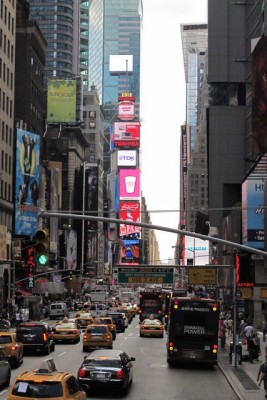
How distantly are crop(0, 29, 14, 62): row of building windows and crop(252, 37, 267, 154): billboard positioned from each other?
1738 inches

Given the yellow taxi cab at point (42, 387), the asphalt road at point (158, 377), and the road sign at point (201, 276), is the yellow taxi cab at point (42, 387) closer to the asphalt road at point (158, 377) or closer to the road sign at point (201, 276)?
the asphalt road at point (158, 377)

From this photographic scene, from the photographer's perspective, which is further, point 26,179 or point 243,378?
point 26,179

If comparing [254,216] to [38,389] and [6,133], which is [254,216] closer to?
[6,133]

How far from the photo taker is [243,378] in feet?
95.6

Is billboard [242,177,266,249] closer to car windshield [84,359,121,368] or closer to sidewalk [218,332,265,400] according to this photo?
sidewalk [218,332,265,400]

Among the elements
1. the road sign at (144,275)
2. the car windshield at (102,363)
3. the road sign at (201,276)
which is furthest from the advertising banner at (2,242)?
the car windshield at (102,363)

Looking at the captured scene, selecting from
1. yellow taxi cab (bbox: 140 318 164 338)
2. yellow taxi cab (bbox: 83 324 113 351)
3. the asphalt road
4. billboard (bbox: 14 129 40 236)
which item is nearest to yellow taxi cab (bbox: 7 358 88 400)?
the asphalt road

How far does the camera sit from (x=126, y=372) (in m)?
23.7

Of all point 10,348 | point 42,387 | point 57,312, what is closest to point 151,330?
point 10,348

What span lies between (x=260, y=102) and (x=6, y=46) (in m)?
48.4

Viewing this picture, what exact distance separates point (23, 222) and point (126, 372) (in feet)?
259

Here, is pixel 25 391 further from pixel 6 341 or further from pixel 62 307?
pixel 62 307

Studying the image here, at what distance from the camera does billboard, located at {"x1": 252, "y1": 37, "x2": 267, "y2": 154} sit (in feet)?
182

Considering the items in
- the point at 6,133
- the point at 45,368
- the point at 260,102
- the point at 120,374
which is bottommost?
the point at 120,374
